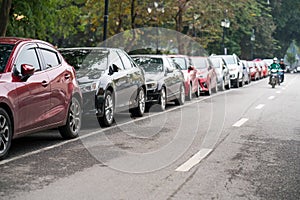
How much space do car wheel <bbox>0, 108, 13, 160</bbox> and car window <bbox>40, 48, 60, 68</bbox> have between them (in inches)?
68.7

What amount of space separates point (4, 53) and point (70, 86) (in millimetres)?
1650

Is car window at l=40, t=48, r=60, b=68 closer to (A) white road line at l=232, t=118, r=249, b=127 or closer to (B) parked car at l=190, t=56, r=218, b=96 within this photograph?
(A) white road line at l=232, t=118, r=249, b=127

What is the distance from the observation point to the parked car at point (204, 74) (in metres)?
24.4

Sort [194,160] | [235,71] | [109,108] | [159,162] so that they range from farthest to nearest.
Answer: [235,71], [109,108], [194,160], [159,162]

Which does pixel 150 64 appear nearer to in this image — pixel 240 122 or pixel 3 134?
pixel 240 122

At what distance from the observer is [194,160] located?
334 inches

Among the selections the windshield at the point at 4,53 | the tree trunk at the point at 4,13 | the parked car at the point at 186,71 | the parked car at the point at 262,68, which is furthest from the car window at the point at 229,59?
the windshield at the point at 4,53

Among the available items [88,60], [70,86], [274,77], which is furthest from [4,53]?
[274,77]

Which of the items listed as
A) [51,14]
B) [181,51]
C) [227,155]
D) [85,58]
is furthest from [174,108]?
[181,51]

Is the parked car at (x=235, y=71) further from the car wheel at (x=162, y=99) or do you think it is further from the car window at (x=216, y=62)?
the car wheel at (x=162, y=99)

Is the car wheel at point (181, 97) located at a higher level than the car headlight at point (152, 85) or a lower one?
lower

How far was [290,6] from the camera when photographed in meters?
74.6

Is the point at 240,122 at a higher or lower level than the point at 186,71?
lower

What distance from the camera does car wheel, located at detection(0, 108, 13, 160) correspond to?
8062 millimetres
